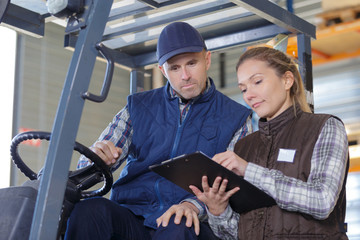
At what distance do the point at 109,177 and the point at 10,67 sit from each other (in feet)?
19.6

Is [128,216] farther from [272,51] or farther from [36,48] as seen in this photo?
[36,48]

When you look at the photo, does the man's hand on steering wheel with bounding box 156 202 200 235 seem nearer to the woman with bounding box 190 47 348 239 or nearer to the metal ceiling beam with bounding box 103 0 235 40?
the woman with bounding box 190 47 348 239

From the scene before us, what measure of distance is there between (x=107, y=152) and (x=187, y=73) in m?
0.59

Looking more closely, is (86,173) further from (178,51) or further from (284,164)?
(284,164)

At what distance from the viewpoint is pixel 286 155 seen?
95.1 inches

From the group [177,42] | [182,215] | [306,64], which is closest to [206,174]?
[182,215]

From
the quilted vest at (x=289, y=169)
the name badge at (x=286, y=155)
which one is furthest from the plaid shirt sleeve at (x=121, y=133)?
the name badge at (x=286, y=155)

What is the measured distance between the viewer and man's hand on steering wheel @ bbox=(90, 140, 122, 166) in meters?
2.79

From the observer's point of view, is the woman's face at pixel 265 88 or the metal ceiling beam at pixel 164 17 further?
the metal ceiling beam at pixel 164 17

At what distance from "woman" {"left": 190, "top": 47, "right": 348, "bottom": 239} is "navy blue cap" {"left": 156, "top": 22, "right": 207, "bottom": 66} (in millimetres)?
433

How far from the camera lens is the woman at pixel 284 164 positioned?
2273mm

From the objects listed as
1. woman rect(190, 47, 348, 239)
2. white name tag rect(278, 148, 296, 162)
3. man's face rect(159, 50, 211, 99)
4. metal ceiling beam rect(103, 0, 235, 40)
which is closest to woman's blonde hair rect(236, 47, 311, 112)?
woman rect(190, 47, 348, 239)

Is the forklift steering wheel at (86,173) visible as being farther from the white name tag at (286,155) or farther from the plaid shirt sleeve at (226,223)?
the white name tag at (286,155)

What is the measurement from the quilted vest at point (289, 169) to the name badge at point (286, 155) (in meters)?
0.01
